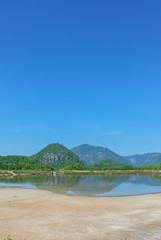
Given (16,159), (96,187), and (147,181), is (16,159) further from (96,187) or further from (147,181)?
(96,187)

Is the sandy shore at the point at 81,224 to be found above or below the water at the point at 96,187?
above

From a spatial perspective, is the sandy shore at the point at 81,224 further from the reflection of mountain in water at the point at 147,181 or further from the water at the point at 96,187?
the reflection of mountain in water at the point at 147,181

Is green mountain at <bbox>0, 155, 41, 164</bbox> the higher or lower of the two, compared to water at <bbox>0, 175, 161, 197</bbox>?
higher

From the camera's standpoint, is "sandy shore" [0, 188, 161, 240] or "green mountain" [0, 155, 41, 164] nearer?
"sandy shore" [0, 188, 161, 240]

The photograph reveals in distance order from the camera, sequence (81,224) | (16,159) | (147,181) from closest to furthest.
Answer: (81,224) → (147,181) → (16,159)

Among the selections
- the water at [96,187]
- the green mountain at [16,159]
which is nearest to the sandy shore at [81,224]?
the water at [96,187]

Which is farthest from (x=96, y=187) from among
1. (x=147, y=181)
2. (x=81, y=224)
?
(x=81, y=224)

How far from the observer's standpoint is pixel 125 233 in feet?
47.2

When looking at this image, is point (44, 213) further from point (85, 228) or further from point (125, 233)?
point (125, 233)

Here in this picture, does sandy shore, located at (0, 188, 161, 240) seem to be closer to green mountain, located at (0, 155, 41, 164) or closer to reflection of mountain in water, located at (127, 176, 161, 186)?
reflection of mountain in water, located at (127, 176, 161, 186)

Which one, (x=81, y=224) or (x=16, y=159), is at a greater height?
(x=16, y=159)

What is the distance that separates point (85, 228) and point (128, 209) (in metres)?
9.26

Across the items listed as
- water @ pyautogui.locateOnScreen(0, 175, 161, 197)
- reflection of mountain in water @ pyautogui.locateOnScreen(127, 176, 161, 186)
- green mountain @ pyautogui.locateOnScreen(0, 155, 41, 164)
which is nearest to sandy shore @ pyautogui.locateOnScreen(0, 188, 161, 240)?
water @ pyautogui.locateOnScreen(0, 175, 161, 197)

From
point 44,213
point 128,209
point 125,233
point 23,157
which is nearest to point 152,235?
point 125,233
